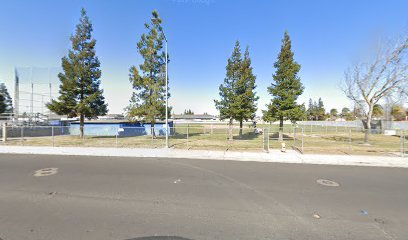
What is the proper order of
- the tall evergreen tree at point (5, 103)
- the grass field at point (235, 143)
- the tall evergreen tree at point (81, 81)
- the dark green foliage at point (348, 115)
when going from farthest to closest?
the dark green foliage at point (348, 115) < the tall evergreen tree at point (5, 103) < the tall evergreen tree at point (81, 81) < the grass field at point (235, 143)

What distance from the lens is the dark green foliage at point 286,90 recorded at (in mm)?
20344

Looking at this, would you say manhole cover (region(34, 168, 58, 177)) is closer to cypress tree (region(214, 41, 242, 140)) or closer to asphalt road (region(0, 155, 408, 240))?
asphalt road (region(0, 155, 408, 240))

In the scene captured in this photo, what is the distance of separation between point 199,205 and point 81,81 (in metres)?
21.6

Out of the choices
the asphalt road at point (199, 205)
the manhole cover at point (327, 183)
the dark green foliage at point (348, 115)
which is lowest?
the manhole cover at point (327, 183)

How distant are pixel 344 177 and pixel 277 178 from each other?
2.57 meters

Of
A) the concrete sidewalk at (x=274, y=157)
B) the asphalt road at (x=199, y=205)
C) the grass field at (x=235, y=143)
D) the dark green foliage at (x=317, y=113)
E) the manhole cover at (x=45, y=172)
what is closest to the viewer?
the asphalt road at (x=199, y=205)

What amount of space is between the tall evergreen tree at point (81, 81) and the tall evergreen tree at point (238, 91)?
13396mm

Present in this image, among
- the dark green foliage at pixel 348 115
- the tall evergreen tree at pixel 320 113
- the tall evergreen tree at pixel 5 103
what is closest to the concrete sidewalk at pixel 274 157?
the tall evergreen tree at pixel 5 103

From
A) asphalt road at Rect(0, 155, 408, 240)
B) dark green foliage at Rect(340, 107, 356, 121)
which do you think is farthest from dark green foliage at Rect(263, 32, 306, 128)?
→ dark green foliage at Rect(340, 107, 356, 121)

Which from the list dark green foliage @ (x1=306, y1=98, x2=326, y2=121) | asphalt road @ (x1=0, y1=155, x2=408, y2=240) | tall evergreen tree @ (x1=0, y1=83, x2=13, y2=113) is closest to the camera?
asphalt road @ (x1=0, y1=155, x2=408, y2=240)

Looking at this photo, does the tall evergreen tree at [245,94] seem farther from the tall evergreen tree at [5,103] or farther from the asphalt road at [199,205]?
the tall evergreen tree at [5,103]

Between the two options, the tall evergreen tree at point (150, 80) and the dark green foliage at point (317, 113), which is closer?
the tall evergreen tree at point (150, 80)

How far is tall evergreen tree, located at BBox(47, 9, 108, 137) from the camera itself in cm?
2030

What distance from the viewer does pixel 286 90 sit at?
20781 mm
